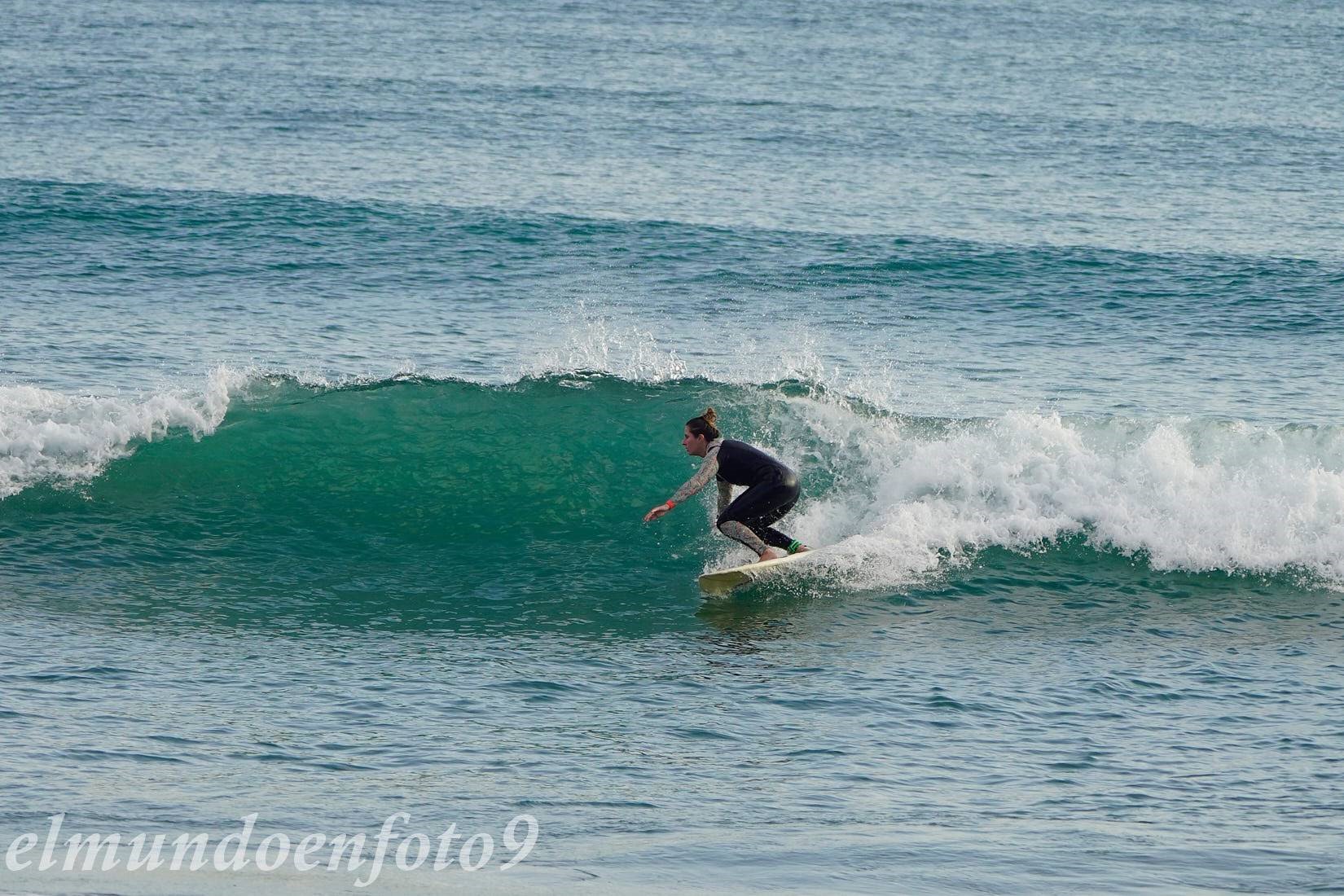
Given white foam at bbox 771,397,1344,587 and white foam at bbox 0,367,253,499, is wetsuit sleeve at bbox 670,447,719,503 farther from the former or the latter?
white foam at bbox 0,367,253,499

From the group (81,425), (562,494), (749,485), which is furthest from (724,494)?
(81,425)

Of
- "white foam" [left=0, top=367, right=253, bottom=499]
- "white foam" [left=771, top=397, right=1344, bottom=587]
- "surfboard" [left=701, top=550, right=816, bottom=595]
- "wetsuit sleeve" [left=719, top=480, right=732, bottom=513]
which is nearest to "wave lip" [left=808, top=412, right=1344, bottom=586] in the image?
"white foam" [left=771, top=397, right=1344, bottom=587]

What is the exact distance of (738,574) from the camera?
11.2 meters

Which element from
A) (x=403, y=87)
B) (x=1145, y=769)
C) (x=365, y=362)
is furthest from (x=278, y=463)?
(x=403, y=87)

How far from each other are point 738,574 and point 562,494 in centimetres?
265

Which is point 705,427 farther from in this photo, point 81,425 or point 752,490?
point 81,425

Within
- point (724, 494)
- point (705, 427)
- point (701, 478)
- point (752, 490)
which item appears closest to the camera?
point (701, 478)

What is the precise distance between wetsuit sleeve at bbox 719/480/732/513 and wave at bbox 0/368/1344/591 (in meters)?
0.76

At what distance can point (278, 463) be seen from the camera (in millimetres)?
13570

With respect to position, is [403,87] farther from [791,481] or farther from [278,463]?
[791,481]

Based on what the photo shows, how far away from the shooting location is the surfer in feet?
36.1

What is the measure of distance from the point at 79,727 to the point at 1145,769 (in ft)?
18.9

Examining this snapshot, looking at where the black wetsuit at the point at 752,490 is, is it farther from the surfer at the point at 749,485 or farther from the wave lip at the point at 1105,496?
the wave lip at the point at 1105,496

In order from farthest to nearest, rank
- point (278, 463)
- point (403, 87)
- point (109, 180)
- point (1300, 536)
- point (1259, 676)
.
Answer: point (403, 87)
point (109, 180)
point (278, 463)
point (1300, 536)
point (1259, 676)
